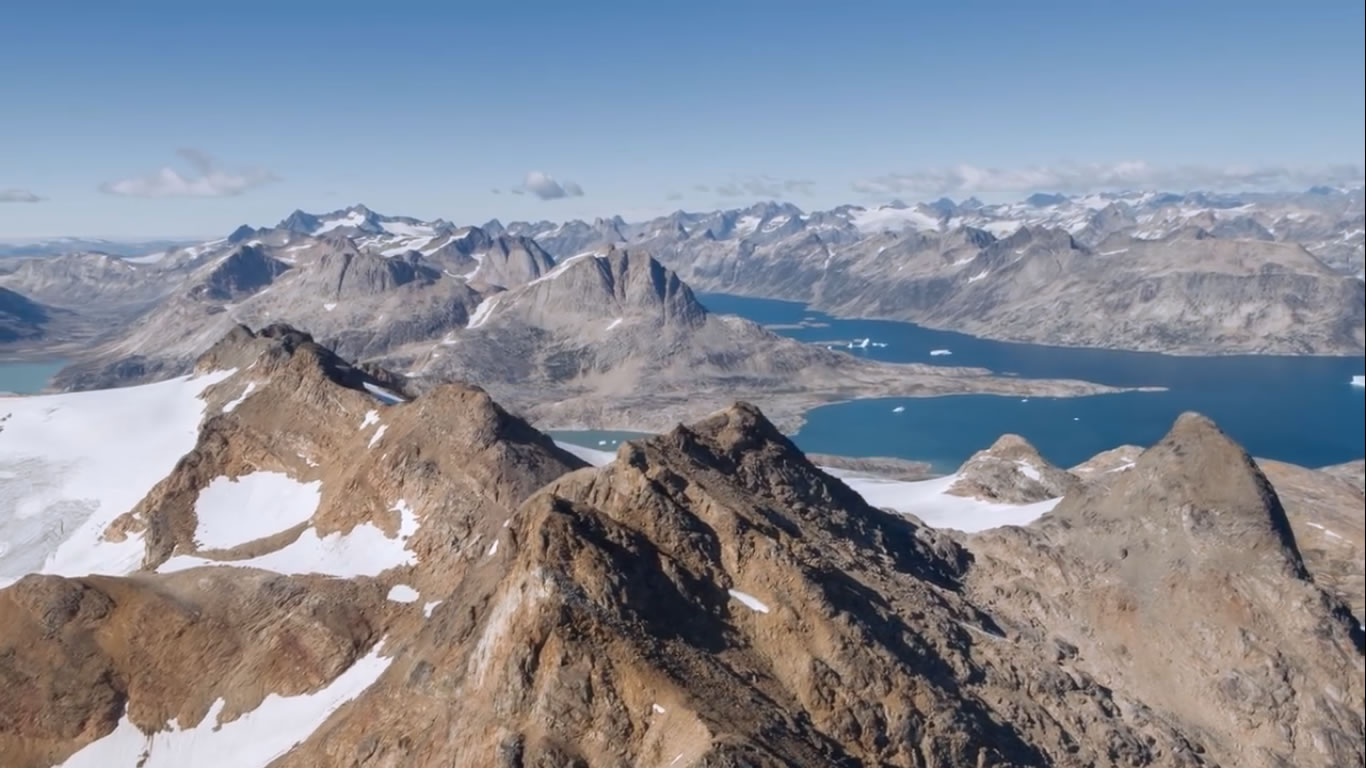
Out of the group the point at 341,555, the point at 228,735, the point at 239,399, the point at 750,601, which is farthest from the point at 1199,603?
the point at 239,399

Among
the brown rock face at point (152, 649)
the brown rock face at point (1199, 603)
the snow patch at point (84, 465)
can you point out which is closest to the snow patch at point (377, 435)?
the brown rock face at point (152, 649)

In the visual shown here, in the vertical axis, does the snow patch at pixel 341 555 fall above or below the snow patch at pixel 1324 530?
Answer: above

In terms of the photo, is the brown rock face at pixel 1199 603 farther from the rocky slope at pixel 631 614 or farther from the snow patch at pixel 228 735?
the snow patch at pixel 228 735

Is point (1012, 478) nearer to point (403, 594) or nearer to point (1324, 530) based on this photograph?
point (1324, 530)

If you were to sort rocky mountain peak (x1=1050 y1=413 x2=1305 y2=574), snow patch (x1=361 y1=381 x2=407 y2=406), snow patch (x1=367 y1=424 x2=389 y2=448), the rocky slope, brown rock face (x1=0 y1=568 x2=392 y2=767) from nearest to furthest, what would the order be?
1. the rocky slope
2. brown rock face (x1=0 y1=568 x2=392 y2=767)
3. rocky mountain peak (x1=1050 y1=413 x2=1305 y2=574)
4. snow patch (x1=367 y1=424 x2=389 y2=448)
5. snow patch (x1=361 y1=381 x2=407 y2=406)

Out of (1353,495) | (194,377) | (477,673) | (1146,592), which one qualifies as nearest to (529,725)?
(477,673)

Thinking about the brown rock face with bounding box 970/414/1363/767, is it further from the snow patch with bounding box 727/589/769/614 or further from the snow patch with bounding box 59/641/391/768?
the snow patch with bounding box 59/641/391/768

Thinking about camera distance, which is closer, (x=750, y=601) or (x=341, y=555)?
(x=750, y=601)

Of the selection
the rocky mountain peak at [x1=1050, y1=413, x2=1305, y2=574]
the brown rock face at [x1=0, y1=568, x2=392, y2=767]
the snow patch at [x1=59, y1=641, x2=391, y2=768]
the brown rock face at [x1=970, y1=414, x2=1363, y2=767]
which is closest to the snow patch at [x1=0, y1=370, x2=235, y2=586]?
the brown rock face at [x1=0, y1=568, x2=392, y2=767]
